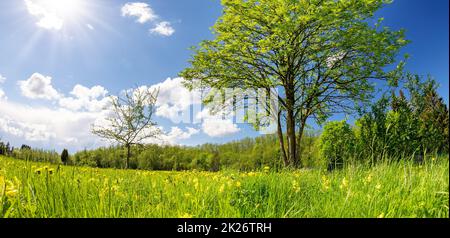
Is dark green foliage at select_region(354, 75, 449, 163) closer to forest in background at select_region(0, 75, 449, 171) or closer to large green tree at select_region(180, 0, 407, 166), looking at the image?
forest in background at select_region(0, 75, 449, 171)

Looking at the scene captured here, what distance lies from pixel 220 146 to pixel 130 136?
14.0ft

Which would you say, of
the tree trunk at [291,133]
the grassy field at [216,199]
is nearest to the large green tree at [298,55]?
the tree trunk at [291,133]

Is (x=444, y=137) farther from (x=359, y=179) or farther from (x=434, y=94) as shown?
(x=359, y=179)

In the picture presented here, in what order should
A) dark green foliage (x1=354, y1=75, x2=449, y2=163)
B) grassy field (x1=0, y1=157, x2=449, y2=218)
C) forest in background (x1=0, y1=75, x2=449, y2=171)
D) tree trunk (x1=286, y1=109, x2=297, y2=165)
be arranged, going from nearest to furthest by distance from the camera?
grassy field (x1=0, y1=157, x2=449, y2=218) < forest in background (x1=0, y1=75, x2=449, y2=171) < dark green foliage (x1=354, y1=75, x2=449, y2=163) < tree trunk (x1=286, y1=109, x2=297, y2=165)

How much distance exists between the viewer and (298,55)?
43.3ft

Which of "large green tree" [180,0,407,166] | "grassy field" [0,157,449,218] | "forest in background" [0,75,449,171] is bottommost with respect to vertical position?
"grassy field" [0,157,449,218]

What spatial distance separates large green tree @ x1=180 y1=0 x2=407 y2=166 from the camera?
12.9 meters

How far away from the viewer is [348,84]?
14.5m

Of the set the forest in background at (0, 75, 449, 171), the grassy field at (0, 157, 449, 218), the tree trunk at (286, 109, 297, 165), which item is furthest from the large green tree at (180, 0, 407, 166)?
the grassy field at (0, 157, 449, 218)

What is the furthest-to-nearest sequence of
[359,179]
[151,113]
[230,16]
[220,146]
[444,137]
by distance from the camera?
[230,16] → [151,113] → [220,146] → [444,137] → [359,179]

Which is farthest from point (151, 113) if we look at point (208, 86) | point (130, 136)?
point (208, 86)

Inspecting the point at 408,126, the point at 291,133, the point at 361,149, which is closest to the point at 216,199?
the point at 361,149

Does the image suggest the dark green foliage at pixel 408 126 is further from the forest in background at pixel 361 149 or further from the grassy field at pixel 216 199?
the grassy field at pixel 216 199

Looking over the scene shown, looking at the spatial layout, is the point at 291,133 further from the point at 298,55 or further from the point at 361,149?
the point at 361,149
